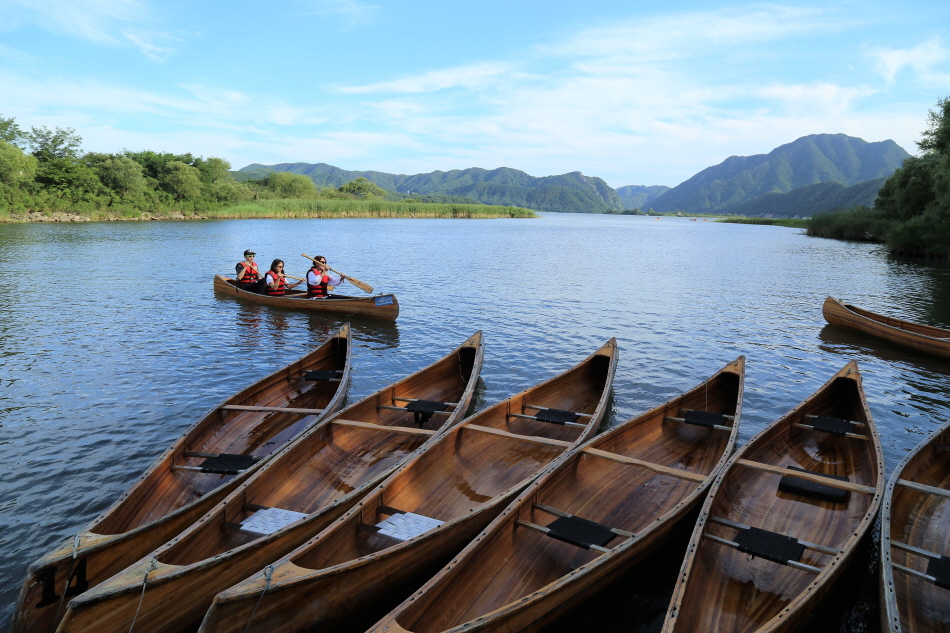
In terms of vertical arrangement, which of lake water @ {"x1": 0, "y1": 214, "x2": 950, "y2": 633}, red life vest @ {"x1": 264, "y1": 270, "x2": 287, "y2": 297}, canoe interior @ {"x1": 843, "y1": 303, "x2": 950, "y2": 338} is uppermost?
red life vest @ {"x1": 264, "y1": 270, "x2": 287, "y2": 297}

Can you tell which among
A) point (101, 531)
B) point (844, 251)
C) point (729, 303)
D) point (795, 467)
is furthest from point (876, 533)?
point (844, 251)

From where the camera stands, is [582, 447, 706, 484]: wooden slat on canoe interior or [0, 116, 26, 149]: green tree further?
[0, 116, 26, 149]: green tree

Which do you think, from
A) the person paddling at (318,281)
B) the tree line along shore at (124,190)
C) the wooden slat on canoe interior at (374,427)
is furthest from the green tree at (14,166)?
the wooden slat on canoe interior at (374,427)

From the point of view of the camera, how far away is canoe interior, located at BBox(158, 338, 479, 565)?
5805 millimetres

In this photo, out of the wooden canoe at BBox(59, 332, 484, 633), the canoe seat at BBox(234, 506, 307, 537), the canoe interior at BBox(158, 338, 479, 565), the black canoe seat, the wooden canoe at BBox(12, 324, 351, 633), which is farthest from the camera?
the black canoe seat

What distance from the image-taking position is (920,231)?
39156 millimetres

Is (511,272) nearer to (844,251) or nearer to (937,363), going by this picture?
(937,363)

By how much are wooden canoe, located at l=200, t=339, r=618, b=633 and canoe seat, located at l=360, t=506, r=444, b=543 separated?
11 mm

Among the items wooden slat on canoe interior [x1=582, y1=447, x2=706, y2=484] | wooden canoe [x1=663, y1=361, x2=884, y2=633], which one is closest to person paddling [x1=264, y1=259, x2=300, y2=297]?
wooden slat on canoe interior [x1=582, y1=447, x2=706, y2=484]

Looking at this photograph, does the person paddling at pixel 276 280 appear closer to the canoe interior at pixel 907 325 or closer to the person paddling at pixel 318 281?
the person paddling at pixel 318 281

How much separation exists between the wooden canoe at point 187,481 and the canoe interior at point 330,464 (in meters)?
0.41

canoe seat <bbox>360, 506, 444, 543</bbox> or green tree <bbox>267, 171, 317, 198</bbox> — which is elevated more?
green tree <bbox>267, 171, 317, 198</bbox>

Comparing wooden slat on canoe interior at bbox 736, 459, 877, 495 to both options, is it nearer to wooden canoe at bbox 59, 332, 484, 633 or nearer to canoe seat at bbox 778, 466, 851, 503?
canoe seat at bbox 778, 466, 851, 503

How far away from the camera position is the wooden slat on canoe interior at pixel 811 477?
6.84 m
